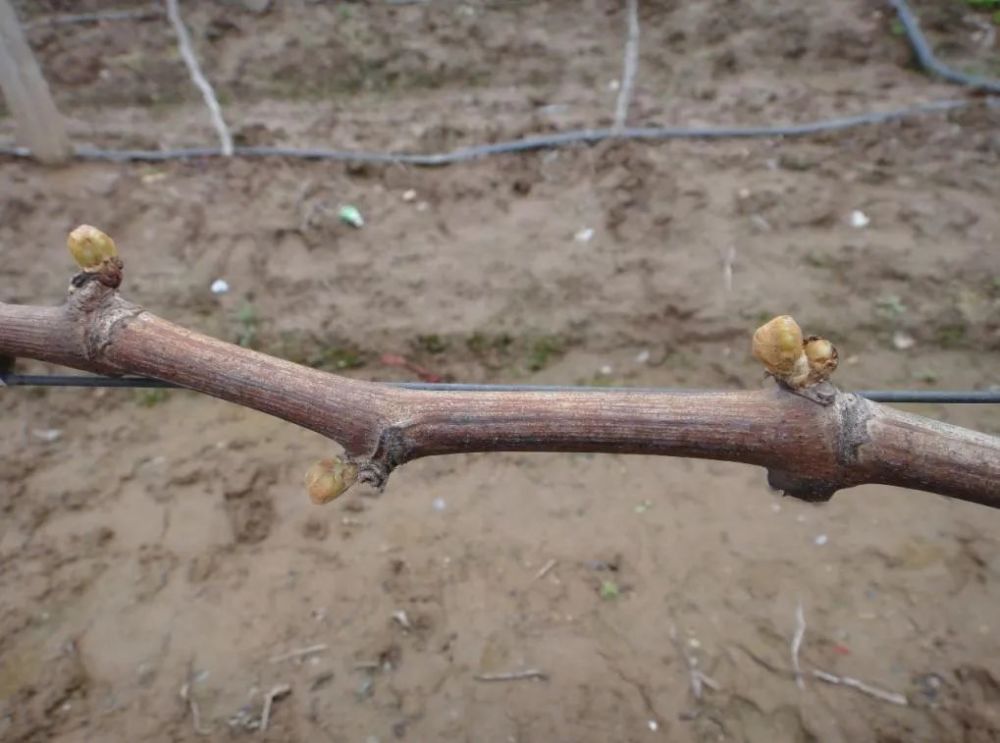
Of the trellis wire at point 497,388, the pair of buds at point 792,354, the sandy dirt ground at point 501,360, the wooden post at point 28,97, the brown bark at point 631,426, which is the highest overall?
the pair of buds at point 792,354

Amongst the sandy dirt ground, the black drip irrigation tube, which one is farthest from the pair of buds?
the black drip irrigation tube

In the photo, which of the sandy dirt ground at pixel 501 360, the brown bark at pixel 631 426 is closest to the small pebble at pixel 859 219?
the sandy dirt ground at pixel 501 360

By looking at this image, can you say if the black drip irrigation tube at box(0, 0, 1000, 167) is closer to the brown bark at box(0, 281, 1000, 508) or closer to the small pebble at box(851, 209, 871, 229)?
the small pebble at box(851, 209, 871, 229)

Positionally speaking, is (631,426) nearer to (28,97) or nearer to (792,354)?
(792,354)

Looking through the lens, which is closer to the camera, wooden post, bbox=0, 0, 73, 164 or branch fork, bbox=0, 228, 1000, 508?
branch fork, bbox=0, 228, 1000, 508

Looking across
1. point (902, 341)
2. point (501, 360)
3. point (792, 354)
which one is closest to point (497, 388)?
point (792, 354)

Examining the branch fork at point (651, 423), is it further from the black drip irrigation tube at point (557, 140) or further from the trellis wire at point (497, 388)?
the black drip irrigation tube at point (557, 140)

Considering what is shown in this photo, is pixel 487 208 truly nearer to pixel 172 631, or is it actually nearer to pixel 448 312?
pixel 448 312

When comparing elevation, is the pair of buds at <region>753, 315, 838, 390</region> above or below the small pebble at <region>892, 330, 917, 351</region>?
above
